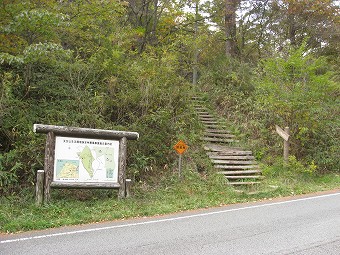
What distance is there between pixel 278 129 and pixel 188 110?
361cm

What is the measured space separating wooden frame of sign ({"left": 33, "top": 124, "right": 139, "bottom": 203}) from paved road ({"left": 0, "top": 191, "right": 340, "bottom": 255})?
1.49m

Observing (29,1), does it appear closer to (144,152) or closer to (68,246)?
(144,152)

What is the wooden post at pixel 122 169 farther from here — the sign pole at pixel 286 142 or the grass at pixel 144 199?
the sign pole at pixel 286 142

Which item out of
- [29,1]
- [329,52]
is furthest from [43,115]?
[329,52]

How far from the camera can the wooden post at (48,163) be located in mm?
7312

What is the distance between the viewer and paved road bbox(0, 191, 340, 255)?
4.91m

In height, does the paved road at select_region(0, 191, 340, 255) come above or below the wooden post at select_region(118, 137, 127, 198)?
below

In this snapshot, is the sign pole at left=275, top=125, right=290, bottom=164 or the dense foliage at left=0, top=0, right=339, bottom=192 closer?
the dense foliage at left=0, top=0, right=339, bottom=192

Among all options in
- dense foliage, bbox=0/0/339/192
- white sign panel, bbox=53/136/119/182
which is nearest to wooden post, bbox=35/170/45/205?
white sign panel, bbox=53/136/119/182

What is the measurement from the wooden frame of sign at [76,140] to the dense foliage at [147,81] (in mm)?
928

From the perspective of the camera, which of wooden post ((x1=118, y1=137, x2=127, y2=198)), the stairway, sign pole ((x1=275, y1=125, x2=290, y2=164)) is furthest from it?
sign pole ((x1=275, y1=125, x2=290, y2=164))

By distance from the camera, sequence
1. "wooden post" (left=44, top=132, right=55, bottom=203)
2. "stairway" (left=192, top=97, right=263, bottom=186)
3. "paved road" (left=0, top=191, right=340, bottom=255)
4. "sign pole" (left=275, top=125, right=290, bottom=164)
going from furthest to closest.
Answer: "sign pole" (left=275, top=125, right=290, bottom=164) → "stairway" (left=192, top=97, right=263, bottom=186) → "wooden post" (left=44, top=132, right=55, bottom=203) → "paved road" (left=0, top=191, right=340, bottom=255)

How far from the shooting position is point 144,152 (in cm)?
1002

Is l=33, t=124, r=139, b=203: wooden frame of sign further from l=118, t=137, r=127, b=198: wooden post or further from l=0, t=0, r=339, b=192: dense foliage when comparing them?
l=0, t=0, r=339, b=192: dense foliage
